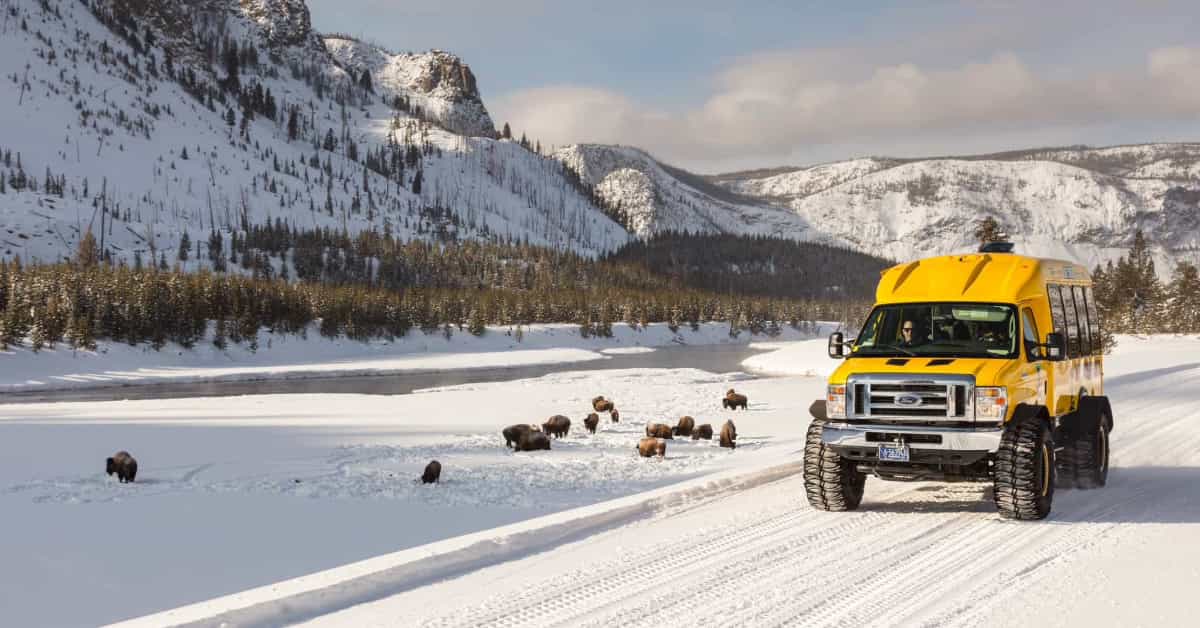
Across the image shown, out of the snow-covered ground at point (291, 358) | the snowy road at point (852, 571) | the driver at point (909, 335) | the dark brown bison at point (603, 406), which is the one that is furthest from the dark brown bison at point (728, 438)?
the snow-covered ground at point (291, 358)

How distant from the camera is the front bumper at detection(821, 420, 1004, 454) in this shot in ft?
33.2

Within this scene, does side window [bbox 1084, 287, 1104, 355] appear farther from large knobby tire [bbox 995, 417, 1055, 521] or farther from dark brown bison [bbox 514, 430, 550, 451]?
dark brown bison [bbox 514, 430, 550, 451]

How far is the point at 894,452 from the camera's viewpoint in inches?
409

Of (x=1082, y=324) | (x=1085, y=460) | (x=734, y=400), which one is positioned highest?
(x=1082, y=324)

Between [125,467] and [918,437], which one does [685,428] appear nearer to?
[918,437]

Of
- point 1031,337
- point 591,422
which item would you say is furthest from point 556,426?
point 1031,337

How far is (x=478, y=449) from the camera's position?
1961cm

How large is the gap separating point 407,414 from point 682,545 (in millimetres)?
22562

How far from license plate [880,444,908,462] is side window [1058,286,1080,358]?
415cm

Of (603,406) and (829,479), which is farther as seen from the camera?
(603,406)

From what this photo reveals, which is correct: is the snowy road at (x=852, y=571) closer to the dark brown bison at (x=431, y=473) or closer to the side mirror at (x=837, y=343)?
the side mirror at (x=837, y=343)

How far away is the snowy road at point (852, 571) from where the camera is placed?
7168mm

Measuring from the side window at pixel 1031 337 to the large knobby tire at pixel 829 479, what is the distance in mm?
2629

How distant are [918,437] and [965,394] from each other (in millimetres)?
734
